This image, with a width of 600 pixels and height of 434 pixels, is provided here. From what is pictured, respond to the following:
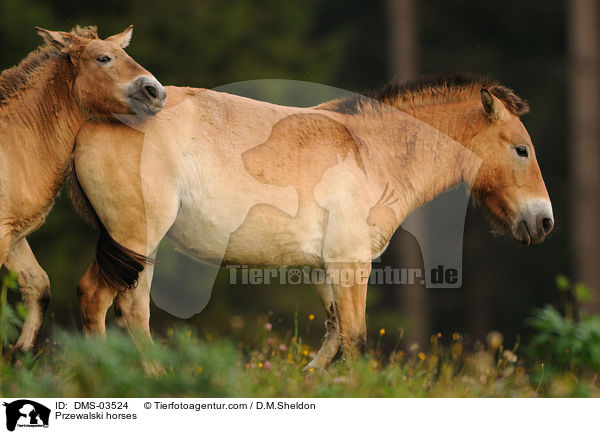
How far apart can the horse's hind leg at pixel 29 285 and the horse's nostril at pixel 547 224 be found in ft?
13.5

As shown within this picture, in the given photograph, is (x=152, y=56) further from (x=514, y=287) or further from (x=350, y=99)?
(x=514, y=287)

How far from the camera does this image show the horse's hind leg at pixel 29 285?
5129mm

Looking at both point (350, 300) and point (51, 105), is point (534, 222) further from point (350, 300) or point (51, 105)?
point (51, 105)

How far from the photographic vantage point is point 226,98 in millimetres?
5184

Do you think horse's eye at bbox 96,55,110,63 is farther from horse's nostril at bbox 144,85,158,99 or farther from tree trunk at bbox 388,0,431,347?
tree trunk at bbox 388,0,431,347

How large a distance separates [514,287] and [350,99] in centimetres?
1241

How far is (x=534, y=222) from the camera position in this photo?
5.34 meters

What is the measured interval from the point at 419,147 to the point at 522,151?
859 millimetres

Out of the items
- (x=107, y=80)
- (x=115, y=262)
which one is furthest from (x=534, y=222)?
(x=107, y=80)

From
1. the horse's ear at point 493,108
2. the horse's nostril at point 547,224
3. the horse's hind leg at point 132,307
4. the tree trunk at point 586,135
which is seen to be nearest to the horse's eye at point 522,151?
the horse's ear at point 493,108

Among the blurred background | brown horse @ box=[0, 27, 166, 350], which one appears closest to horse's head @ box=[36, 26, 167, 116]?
brown horse @ box=[0, 27, 166, 350]

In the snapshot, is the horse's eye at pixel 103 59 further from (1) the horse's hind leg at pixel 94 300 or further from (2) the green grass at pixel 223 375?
(2) the green grass at pixel 223 375
